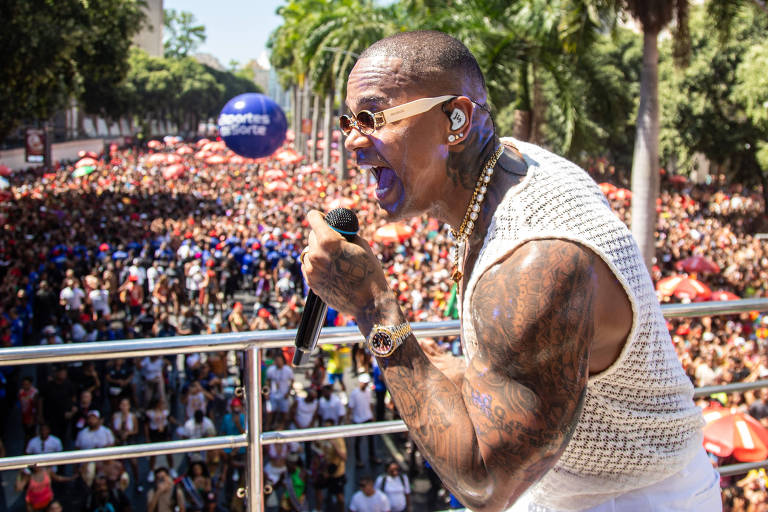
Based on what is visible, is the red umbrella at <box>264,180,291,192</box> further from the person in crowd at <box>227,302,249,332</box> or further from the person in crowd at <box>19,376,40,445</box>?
the person in crowd at <box>19,376,40,445</box>

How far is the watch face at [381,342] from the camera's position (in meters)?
1.26

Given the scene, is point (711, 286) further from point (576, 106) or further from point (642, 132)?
point (642, 132)

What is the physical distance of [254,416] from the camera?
1.92 m

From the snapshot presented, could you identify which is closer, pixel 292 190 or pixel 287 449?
pixel 287 449

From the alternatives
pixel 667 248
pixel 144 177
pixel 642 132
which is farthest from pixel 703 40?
pixel 144 177

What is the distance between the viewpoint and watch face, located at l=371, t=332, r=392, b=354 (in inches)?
49.4

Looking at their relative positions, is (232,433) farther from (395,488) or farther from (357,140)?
(357,140)

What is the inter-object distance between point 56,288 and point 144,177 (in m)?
20.8

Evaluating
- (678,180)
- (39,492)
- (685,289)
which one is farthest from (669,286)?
(678,180)

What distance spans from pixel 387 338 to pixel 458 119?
0.44 meters

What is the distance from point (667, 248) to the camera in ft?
65.7

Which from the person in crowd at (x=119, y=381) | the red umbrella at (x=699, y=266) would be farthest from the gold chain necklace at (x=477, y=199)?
the red umbrella at (x=699, y=266)

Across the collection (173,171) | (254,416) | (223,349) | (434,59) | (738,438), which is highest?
(434,59)

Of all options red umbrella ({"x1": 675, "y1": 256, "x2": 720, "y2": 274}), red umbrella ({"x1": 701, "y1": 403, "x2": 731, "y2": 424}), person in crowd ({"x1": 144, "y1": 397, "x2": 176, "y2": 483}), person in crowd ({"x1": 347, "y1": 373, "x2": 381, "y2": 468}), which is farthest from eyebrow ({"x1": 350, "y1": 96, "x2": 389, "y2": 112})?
red umbrella ({"x1": 675, "y1": 256, "x2": 720, "y2": 274})
